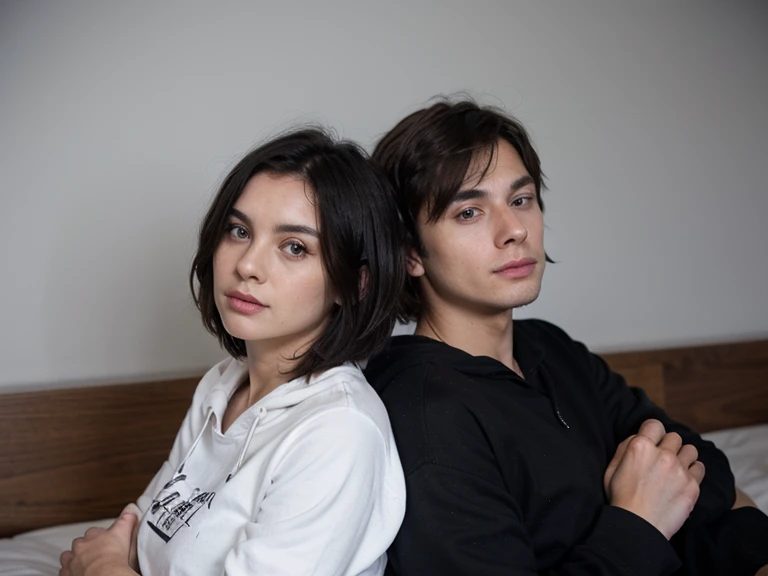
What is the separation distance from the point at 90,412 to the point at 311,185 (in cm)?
86

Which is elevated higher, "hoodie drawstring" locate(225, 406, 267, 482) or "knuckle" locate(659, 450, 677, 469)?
"hoodie drawstring" locate(225, 406, 267, 482)

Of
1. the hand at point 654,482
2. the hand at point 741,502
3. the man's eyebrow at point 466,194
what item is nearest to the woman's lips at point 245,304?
the man's eyebrow at point 466,194

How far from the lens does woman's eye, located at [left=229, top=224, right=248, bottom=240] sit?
3.58ft

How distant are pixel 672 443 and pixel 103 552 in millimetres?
891

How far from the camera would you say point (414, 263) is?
1266mm

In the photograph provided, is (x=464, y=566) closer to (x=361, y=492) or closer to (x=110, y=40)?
(x=361, y=492)

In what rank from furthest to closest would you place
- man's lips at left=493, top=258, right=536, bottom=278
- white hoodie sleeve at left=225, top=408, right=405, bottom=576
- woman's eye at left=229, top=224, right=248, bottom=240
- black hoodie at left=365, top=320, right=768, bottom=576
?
man's lips at left=493, top=258, right=536, bottom=278 < woman's eye at left=229, top=224, right=248, bottom=240 < black hoodie at left=365, top=320, right=768, bottom=576 < white hoodie sleeve at left=225, top=408, right=405, bottom=576

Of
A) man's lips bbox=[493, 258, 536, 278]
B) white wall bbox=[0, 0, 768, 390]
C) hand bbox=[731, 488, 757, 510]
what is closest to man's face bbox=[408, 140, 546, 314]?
man's lips bbox=[493, 258, 536, 278]

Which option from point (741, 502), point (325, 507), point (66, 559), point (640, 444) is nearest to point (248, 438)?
point (325, 507)

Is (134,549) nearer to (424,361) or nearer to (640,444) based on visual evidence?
(424,361)

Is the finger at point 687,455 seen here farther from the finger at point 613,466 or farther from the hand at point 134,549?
the hand at point 134,549

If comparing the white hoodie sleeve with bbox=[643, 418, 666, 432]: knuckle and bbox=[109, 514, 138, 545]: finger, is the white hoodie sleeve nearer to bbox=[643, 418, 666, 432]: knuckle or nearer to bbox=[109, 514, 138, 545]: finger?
bbox=[109, 514, 138, 545]: finger

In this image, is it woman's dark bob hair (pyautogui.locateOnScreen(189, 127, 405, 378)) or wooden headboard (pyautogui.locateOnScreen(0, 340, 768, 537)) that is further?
wooden headboard (pyautogui.locateOnScreen(0, 340, 768, 537))

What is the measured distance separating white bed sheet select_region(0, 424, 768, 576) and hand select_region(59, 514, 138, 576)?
8.1 inches
